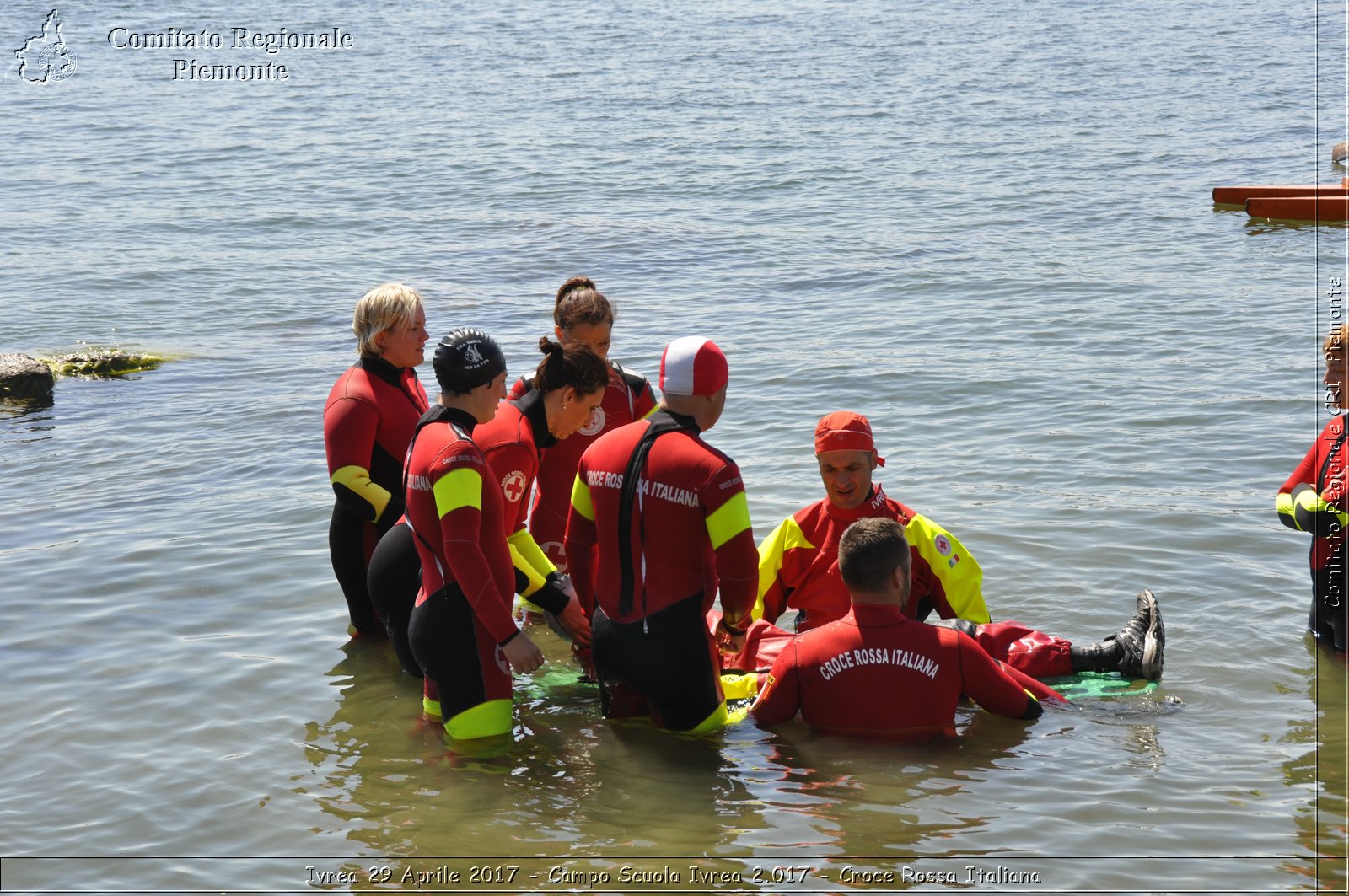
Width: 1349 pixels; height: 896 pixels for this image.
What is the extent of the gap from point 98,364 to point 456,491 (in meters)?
10.3

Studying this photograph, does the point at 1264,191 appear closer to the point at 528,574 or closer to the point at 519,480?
the point at 519,480

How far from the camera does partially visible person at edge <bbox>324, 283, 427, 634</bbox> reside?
19.8 feet

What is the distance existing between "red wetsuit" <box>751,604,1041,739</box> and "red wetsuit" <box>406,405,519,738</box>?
1187 millimetres

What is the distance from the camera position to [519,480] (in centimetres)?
579

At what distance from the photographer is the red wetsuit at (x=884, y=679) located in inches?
203

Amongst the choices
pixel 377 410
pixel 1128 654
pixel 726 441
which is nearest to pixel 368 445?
pixel 377 410

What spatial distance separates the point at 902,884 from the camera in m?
4.64

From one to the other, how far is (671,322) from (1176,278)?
5.94 meters

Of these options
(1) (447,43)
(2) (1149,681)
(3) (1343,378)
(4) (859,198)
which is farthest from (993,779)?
(1) (447,43)

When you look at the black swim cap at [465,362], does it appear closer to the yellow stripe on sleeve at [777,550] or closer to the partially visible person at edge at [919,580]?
the partially visible person at edge at [919,580]

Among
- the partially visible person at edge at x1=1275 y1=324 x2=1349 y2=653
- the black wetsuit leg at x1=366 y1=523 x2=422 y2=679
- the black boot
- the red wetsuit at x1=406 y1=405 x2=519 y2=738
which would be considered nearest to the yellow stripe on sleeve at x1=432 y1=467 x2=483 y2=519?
the red wetsuit at x1=406 y1=405 x2=519 y2=738

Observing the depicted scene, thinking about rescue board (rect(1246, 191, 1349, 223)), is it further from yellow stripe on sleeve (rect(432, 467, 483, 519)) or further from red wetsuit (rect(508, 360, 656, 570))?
yellow stripe on sleeve (rect(432, 467, 483, 519))

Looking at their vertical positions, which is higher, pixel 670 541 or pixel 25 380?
pixel 25 380

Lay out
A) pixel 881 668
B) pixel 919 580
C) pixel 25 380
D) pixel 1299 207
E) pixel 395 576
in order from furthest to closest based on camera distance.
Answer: pixel 1299 207 < pixel 25 380 < pixel 919 580 < pixel 395 576 < pixel 881 668
